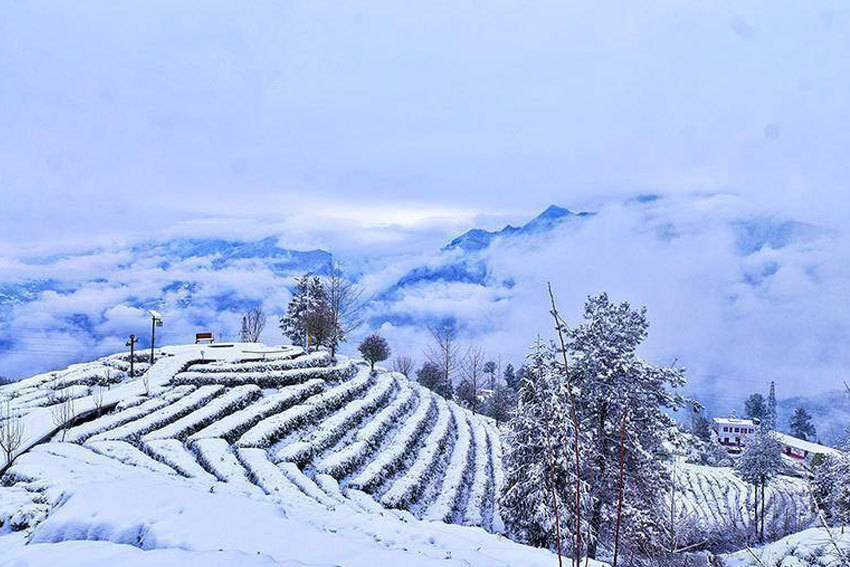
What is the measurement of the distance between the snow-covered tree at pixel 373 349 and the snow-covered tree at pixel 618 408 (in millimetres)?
24377

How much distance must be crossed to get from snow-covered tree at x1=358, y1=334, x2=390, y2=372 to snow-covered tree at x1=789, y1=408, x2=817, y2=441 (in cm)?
10608

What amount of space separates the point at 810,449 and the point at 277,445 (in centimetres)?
9191

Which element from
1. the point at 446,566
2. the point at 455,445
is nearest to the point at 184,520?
the point at 446,566

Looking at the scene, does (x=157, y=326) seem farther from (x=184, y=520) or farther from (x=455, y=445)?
(x=184, y=520)

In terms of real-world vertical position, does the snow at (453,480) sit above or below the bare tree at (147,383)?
below

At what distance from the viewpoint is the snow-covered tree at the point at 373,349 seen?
41031 mm

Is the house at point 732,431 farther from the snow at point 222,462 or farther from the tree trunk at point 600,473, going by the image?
the snow at point 222,462

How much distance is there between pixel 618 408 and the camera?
1791 cm

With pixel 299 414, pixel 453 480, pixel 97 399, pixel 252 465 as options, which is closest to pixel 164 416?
pixel 97 399

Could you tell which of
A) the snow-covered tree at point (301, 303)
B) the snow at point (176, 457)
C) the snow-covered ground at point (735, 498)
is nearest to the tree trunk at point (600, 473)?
the snow at point (176, 457)

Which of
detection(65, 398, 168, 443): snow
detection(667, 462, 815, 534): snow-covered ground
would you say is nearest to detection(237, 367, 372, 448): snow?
detection(65, 398, 168, 443): snow

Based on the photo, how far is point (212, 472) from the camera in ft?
59.5

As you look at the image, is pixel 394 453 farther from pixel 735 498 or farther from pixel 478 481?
pixel 735 498

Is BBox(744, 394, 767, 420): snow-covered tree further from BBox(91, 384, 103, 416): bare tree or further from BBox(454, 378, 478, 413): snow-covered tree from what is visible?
BBox(91, 384, 103, 416): bare tree
